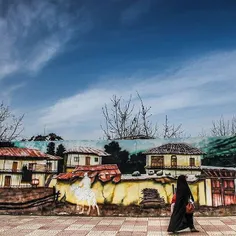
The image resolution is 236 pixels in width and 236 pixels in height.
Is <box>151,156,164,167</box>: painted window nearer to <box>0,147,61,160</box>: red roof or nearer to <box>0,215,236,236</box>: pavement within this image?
<box>0,215,236,236</box>: pavement

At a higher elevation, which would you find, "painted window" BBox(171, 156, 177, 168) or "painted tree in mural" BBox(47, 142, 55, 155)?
"painted tree in mural" BBox(47, 142, 55, 155)

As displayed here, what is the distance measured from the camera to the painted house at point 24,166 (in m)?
11.0

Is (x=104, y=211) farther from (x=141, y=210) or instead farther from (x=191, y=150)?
(x=191, y=150)

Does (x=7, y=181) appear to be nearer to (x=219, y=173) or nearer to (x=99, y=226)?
(x=99, y=226)

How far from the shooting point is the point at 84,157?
1105 cm

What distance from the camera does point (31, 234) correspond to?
743cm

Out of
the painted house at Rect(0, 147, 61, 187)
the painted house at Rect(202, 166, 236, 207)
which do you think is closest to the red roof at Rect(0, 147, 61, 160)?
the painted house at Rect(0, 147, 61, 187)

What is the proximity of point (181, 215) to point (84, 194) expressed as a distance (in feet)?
13.3

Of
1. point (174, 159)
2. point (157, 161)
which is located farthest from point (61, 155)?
point (174, 159)

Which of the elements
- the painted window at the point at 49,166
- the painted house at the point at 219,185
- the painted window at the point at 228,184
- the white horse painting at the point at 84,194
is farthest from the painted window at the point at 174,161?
the painted window at the point at 49,166

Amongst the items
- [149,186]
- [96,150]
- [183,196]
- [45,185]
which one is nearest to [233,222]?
[183,196]

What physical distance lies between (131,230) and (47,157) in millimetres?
4757

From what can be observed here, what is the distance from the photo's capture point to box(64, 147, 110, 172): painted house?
36.0 ft

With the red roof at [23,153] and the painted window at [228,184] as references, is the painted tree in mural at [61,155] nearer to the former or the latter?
the red roof at [23,153]
